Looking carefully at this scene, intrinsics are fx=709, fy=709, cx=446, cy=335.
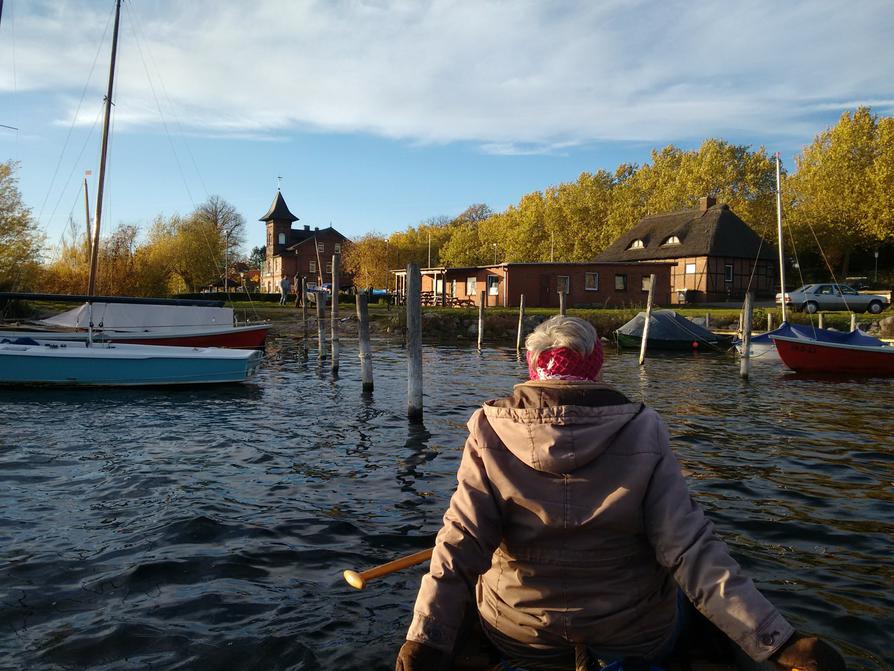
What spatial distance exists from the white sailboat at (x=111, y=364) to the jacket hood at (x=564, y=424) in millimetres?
15582

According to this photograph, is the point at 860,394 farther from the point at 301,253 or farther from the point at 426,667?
the point at 301,253

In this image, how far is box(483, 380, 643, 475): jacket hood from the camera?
2.65 meters

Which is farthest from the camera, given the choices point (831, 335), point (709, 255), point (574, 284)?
point (709, 255)

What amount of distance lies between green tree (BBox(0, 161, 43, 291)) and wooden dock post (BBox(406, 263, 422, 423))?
3267cm

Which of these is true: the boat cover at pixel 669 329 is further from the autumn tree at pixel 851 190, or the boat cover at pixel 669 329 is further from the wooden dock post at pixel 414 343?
the autumn tree at pixel 851 190

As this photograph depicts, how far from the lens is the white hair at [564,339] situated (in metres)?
2.89

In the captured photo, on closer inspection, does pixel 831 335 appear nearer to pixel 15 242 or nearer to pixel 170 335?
pixel 170 335

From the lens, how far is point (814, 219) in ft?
182

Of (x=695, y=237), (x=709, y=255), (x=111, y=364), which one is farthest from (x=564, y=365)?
(x=695, y=237)

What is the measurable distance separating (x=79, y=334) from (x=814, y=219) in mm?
53618

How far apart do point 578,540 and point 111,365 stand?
1596 cm

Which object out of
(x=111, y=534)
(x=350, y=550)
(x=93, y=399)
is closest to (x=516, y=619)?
(x=350, y=550)

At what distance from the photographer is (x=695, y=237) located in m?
54.7

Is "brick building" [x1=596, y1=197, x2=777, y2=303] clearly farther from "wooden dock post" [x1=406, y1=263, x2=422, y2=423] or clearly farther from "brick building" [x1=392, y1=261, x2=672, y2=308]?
"wooden dock post" [x1=406, y1=263, x2=422, y2=423]
